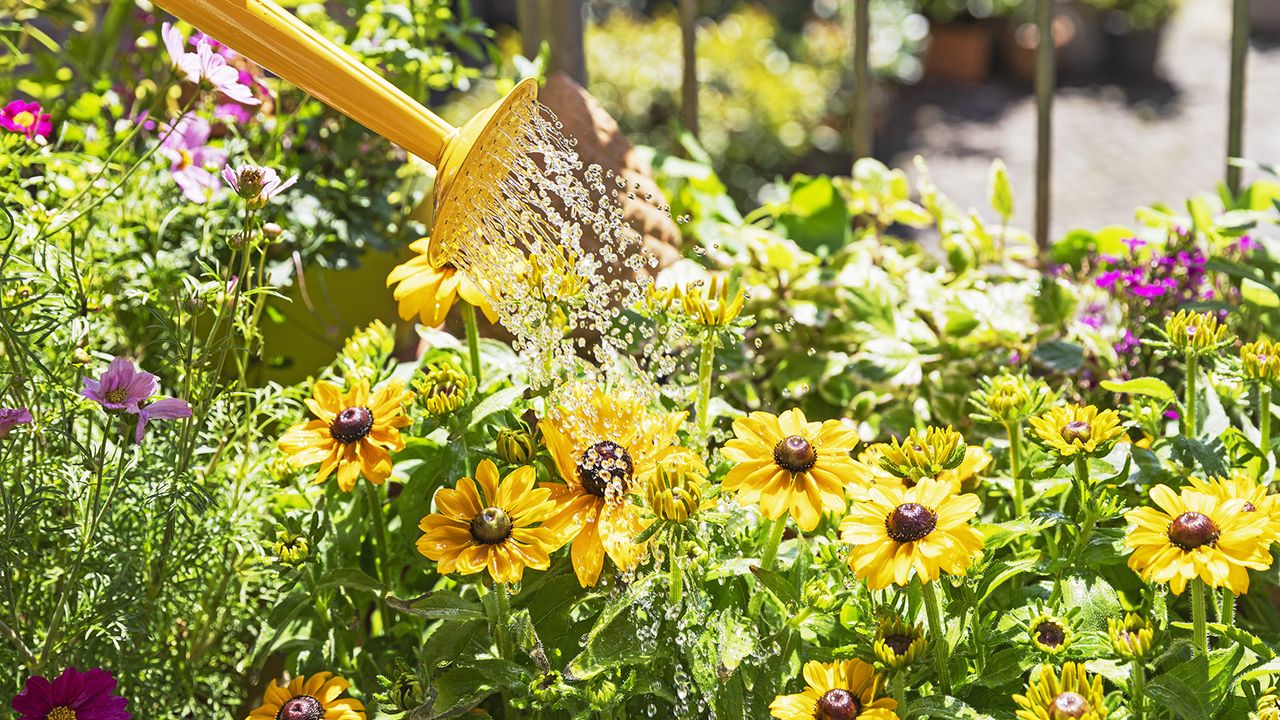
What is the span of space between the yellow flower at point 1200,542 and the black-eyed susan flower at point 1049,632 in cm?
6

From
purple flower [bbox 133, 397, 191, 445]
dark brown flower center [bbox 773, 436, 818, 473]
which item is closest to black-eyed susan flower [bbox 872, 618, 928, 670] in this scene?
dark brown flower center [bbox 773, 436, 818, 473]

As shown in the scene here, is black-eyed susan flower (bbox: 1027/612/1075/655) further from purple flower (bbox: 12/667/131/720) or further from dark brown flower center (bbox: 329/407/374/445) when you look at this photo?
purple flower (bbox: 12/667/131/720)

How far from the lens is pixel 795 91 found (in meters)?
5.00

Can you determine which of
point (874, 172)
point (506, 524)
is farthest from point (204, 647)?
point (874, 172)

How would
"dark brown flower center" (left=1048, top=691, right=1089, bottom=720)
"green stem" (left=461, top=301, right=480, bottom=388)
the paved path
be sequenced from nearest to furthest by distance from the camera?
"dark brown flower center" (left=1048, top=691, right=1089, bottom=720) → "green stem" (left=461, top=301, right=480, bottom=388) → the paved path

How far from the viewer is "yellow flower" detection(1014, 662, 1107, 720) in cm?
73

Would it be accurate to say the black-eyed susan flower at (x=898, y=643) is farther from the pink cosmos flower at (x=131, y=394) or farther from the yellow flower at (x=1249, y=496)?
the pink cosmos flower at (x=131, y=394)

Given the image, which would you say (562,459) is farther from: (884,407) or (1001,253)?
(1001,253)

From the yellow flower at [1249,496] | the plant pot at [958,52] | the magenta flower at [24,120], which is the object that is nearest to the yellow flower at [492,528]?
the yellow flower at [1249,496]

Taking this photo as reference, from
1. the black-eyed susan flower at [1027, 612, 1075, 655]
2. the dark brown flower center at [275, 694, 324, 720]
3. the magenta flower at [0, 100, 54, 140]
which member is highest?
the magenta flower at [0, 100, 54, 140]

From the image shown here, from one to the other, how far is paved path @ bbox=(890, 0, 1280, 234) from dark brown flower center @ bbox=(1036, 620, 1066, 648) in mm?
3119

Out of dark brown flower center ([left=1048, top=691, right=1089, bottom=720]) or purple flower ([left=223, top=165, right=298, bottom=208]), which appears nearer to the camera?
dark brown flower center ([left=1048, top=691, right=1089, bottom=720])

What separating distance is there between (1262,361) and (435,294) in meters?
0.61

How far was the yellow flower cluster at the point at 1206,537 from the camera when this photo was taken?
2.49 ft
